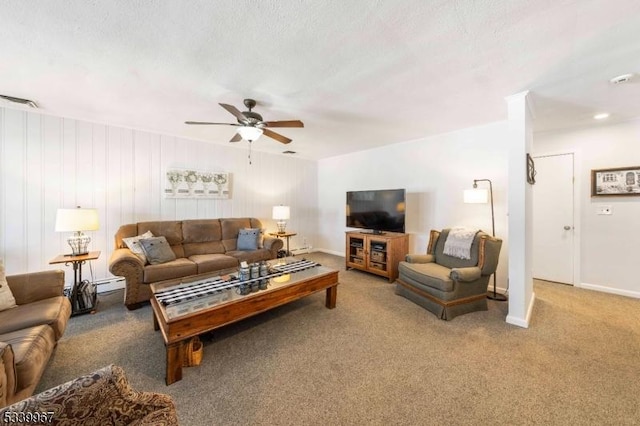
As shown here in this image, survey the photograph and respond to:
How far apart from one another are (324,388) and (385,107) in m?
2.86

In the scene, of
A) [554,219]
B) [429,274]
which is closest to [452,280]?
[429,274]

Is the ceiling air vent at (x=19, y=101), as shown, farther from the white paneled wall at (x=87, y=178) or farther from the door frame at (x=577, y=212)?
the door frame at (x=577, y=212)

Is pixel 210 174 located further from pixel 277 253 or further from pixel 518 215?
pixel 518 215

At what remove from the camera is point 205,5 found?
141 cm

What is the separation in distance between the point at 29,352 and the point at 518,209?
3.95 metres

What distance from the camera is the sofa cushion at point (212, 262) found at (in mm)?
3299

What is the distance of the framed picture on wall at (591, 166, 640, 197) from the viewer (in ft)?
10.3

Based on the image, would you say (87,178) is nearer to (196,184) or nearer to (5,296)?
(196,184)

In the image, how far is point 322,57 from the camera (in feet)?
6.22

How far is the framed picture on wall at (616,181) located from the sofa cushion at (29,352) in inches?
235

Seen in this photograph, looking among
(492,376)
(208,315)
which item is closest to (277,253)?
(208,315)

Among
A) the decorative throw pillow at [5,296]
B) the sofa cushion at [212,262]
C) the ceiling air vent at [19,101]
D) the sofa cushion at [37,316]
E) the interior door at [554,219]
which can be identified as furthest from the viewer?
the interior door at [554,219]

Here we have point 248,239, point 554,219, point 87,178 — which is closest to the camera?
point 87,178

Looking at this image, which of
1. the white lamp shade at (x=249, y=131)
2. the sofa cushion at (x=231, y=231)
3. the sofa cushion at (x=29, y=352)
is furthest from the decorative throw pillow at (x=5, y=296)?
the sofa cushion at (x=231, y=231)
